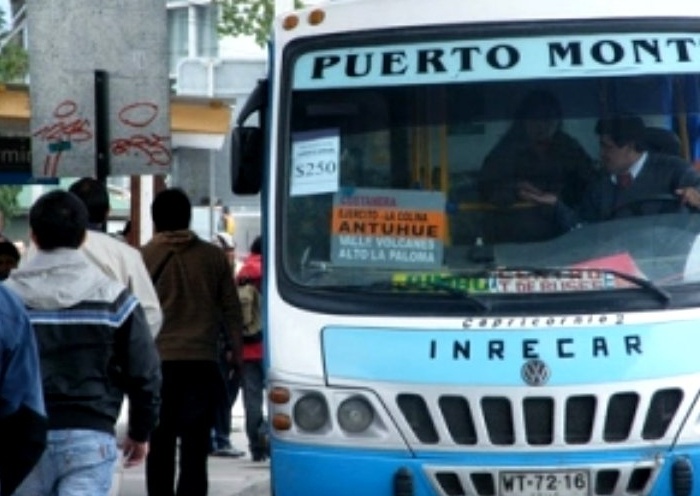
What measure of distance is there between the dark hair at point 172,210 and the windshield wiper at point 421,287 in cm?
244

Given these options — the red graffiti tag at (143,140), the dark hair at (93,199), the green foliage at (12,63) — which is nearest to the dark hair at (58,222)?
the dark hair at (93,199)

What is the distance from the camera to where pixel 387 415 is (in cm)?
848

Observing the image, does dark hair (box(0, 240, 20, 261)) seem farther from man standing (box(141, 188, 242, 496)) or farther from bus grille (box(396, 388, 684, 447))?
bus grille (box(396, 388, 684, 447))

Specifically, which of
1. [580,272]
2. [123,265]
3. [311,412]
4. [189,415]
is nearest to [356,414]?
[311,412]

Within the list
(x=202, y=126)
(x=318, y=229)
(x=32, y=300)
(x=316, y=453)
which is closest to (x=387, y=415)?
(x=316, y=453)

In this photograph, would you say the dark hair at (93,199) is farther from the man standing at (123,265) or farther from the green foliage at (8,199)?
the green foliage at (8,199)

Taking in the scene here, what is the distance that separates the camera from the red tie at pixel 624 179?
8.96 m

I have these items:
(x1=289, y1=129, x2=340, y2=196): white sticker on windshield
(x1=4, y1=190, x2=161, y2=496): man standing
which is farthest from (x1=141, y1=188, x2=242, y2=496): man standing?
(x1=4, y1=190, x2=161, y2=496): man standing

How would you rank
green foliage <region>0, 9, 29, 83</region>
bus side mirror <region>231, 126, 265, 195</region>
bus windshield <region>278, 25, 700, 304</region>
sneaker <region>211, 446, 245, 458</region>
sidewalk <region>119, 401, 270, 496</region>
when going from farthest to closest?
green foliage <region>0, 9, 29, 83</region>
sneaker <region>211, 446, 245, 458</region>
sidewalk <region>119, 401, 270, 496</region>
bus side mirror <region>231, 126, 265, 195</region>
bus windshield <region>278, 25, 700, 304</region>

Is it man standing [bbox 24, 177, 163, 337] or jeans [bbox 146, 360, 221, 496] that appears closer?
man standing [bbox 24, 177, 163, 337]

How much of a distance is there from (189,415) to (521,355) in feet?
9.78

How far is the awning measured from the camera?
15477 millimetres

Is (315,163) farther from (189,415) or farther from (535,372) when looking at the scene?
(189,415)

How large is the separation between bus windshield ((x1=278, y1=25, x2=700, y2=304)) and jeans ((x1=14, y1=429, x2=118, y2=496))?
1.79m
